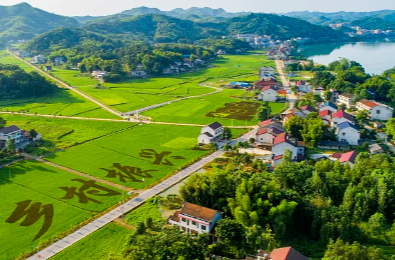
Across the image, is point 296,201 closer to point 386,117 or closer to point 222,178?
point 222,178

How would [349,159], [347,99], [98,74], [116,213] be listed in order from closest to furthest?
1. [116,213]
2. [349,159]
3. [347,99]
4. [98,74]

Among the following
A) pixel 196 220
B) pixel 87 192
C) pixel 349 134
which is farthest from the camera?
pixel 349 134

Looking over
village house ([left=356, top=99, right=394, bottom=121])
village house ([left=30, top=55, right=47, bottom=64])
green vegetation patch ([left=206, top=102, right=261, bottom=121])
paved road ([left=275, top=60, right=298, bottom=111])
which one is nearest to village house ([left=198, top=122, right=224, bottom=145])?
green vegetation patch ([left=206, top=102, right=261, bottom=121])

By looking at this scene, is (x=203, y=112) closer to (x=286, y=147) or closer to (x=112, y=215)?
(x=286, y=147)

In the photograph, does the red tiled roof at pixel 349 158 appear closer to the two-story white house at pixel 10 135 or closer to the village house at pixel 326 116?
the village house at pixel 326 116

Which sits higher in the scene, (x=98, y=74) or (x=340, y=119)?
(x=98, y=74)

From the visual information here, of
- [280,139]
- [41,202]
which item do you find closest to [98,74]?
[280,139]

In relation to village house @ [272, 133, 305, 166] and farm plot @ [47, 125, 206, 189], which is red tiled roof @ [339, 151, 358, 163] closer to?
village house @ [272, 133, 305, 166]
